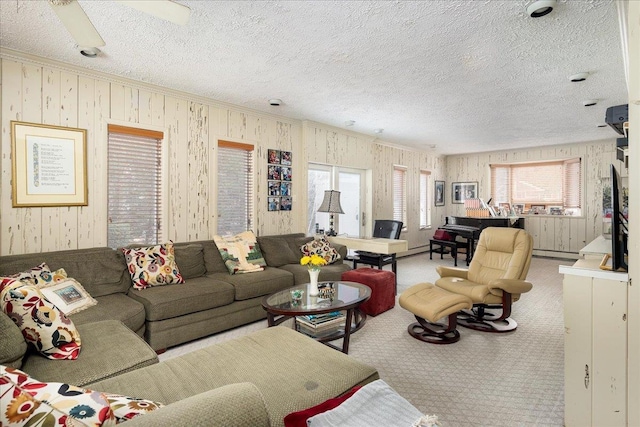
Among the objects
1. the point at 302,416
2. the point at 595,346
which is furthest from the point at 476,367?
the point at 302,416

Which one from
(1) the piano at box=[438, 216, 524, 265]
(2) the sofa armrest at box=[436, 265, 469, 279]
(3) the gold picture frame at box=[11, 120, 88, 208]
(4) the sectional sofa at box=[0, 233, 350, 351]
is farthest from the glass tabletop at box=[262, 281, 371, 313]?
(1) the piano at box=[438, 216, 524, 265]

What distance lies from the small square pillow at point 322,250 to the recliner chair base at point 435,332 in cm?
147

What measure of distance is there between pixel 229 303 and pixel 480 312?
2.68 m

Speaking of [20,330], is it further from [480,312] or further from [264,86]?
[480,312]

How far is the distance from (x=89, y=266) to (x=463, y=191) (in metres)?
8.46

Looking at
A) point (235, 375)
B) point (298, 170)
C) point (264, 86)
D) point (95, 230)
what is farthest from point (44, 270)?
point (298, 170)

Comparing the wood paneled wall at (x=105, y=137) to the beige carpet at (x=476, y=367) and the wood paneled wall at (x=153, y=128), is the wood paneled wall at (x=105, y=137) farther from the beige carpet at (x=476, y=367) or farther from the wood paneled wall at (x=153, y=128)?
the beige carpet at (x=476, y=367)

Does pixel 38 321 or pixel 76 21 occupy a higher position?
pixel 76 21

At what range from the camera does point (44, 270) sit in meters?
2.75

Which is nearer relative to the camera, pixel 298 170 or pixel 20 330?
pixel 20 330

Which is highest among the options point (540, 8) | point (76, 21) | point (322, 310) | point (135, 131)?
point (540, 8)

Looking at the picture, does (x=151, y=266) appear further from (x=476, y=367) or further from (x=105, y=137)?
(x=476, y=367)

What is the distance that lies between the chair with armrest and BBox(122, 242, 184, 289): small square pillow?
2623 mm

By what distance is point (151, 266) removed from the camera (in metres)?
3.36
